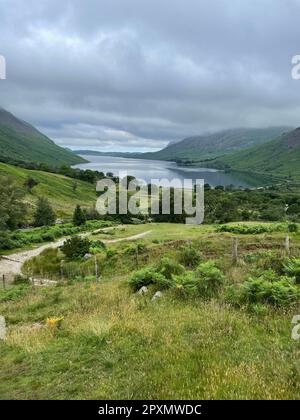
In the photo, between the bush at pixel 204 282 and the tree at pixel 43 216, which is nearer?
the bush at pixel 204 282

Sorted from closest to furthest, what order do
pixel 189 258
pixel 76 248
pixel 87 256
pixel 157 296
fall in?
pixel 157 296 < pixel 189 258 < pixel 87 256 < pixel 76 248

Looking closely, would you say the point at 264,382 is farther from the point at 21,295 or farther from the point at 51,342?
the point at 21,295

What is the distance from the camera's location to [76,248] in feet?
154

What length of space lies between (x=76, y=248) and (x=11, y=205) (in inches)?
1965

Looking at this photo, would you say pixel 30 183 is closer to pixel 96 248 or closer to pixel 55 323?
pixel 96 248

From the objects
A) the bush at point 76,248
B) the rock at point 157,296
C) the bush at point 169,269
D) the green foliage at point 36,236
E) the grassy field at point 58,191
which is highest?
the grassy field at point 58,191

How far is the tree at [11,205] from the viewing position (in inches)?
3397

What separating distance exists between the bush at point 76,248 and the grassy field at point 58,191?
2842 inches

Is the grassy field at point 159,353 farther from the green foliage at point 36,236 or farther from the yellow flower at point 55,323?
the green foliage at point 36,236

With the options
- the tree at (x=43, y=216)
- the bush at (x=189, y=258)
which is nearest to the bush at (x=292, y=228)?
the bush at (x=189, y=258)

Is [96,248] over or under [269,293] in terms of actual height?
under

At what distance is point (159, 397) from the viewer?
698cm

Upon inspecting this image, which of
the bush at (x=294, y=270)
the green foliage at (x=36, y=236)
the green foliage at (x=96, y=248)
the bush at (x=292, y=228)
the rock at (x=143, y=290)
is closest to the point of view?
the bush at (x=294, y=270)

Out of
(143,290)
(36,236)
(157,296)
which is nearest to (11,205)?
(36,236)
